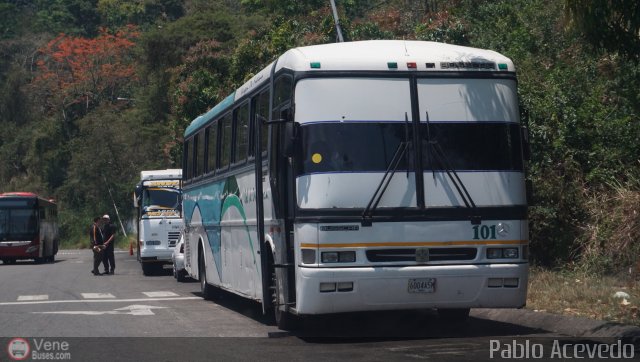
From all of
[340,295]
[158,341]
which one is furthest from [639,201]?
[158,341]

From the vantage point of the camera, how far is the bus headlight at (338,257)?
1120 cm

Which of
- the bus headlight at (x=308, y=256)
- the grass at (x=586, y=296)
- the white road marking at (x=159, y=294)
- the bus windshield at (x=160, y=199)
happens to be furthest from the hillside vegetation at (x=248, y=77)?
the white road marking at (x=159, y=294)

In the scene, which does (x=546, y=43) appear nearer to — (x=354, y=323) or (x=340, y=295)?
(x=354, y=323)

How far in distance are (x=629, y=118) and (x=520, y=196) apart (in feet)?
22.6

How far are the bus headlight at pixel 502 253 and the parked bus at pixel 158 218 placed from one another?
61.4ft

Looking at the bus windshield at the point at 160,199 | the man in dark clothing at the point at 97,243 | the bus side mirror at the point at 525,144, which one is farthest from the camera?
the bus windshield at the point at 160,199

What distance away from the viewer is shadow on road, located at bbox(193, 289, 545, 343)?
12.4m

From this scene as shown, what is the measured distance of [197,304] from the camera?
59.4ft

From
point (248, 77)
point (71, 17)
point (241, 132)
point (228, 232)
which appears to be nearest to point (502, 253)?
point (241, 132)

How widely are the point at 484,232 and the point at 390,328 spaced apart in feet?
8.28

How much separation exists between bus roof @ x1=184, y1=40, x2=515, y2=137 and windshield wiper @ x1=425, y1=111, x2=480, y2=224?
0.76 meters

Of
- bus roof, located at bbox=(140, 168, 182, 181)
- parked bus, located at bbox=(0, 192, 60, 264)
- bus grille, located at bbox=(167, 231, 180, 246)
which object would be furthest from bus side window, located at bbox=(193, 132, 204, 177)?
parked bus, located at bbox=(0, 192, 60, 264)

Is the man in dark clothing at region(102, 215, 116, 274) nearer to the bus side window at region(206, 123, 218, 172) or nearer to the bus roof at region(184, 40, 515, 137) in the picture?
the bus side window at region(206, 123, 218, 172)

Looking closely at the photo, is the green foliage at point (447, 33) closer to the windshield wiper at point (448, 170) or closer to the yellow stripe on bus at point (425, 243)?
the windshield wiper at point (448, 170)
